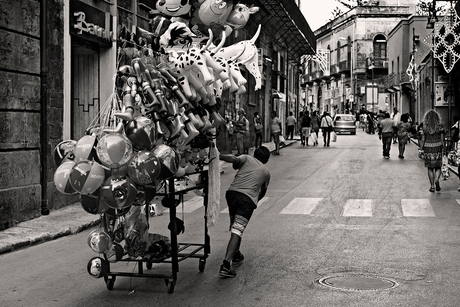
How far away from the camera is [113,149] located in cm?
631

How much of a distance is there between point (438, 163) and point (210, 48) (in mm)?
9918

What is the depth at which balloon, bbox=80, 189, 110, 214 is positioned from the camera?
6523 millimetres

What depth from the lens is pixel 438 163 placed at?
16.5 metres

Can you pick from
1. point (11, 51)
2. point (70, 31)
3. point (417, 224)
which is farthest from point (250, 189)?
point (70, 31)

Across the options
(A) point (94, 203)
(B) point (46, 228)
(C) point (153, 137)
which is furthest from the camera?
(B) point (46, 228)

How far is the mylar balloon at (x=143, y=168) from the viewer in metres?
6.53

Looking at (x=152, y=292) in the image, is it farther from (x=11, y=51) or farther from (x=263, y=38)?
(x=263, y=38)

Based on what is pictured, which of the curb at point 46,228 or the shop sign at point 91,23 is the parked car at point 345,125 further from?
the curb at point 46,228

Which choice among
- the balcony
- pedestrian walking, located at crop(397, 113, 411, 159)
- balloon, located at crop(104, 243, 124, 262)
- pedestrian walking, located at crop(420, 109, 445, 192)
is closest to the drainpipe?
balloon, located at crop(104, 243, 124, 262)

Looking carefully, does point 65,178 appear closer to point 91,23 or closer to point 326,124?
point 91,23

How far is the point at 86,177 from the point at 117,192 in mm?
309

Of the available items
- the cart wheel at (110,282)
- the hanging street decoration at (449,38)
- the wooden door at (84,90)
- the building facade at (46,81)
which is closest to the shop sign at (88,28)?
the building facade at (46,81)

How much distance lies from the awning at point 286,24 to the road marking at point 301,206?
16.2 metres

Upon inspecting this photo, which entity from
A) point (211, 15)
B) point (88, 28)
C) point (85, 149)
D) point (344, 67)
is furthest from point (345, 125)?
point (85, 149)
